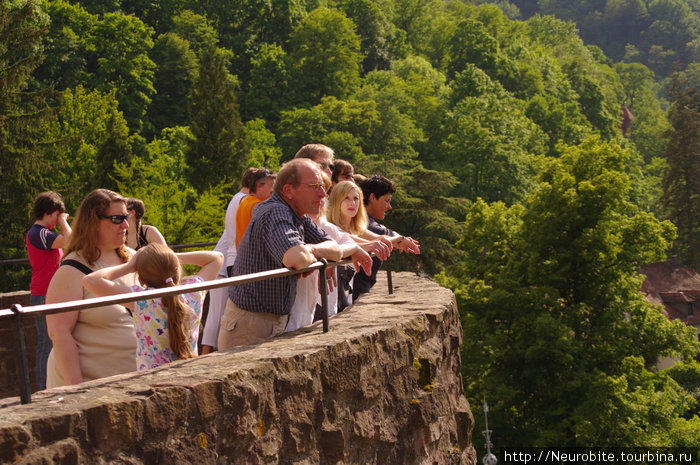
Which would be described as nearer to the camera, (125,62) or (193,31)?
(125,62)

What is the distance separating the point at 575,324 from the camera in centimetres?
2514

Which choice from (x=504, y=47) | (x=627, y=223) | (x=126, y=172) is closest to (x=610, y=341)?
(x=627, y=223)

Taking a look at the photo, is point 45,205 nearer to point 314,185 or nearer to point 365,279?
point 365,279

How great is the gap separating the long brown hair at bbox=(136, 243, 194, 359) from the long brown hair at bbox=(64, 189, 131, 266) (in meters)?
0.42

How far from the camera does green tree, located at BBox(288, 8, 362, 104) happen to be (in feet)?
182

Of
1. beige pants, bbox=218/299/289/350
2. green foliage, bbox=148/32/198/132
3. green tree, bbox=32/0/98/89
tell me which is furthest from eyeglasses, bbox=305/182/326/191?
green foliage, bbox=148/32/198/132

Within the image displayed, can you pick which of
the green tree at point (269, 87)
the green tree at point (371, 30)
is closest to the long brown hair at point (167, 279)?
the green tree at point (269, 87)

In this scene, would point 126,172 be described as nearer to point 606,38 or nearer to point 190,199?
point 190,199

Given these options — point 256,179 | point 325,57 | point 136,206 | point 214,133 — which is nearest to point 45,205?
point 136,206

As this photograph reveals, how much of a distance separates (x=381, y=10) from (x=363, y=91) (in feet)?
63.3

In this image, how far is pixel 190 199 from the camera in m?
35.1

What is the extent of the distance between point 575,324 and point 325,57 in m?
35.0

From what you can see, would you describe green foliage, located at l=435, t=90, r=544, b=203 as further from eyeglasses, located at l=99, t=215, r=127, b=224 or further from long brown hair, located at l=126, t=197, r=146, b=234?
eyeglasses, located at l=99, t=215, r=127, b=224

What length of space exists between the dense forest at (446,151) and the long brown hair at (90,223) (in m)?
18.0
